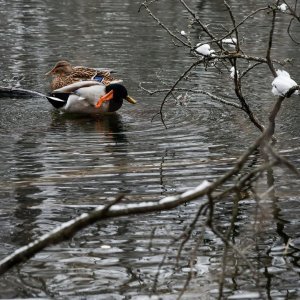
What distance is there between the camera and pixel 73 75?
1330 cm

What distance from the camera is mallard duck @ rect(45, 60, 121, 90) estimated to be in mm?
13000

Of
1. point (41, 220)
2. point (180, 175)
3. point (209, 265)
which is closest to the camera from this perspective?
point (209, 265)

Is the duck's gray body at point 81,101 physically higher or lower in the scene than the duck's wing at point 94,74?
lower

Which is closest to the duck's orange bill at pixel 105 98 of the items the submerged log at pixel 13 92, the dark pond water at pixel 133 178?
the dark pond water at pixel 133 178

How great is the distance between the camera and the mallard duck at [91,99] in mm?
12070

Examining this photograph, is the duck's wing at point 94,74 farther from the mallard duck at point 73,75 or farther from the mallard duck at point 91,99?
the mallard duck at point 91,99

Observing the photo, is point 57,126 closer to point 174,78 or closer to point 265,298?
point 174,78

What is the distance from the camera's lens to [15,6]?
72.4 ft

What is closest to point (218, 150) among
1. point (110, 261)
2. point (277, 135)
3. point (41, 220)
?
point (277, 135)

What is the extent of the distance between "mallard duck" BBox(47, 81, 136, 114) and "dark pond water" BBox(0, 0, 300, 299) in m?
0.18

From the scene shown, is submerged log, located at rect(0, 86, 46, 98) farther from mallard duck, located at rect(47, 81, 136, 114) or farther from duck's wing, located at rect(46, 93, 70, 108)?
duck's wing, located at rect(46, 93, 70, 108)

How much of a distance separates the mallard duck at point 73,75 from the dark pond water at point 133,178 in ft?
0.97

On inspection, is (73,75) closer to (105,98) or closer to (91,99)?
(91,99)

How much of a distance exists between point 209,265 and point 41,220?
5.26ft
